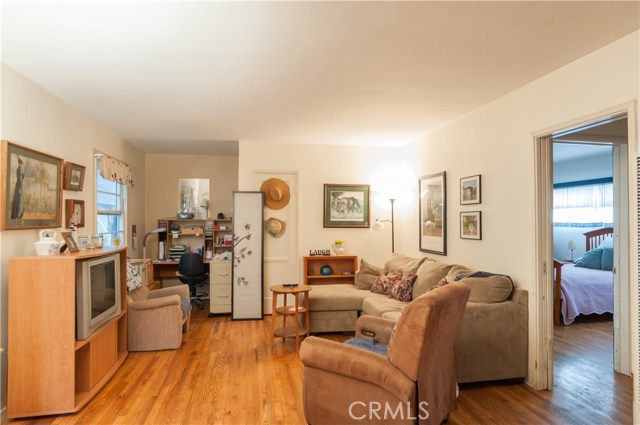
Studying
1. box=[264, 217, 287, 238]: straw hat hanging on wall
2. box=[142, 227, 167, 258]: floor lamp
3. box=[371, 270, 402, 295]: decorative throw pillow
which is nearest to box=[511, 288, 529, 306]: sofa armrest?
box=[371, 270, 402, 295]: decorative throw pillow

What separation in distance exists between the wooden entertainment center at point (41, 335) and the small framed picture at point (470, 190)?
349 centimetres

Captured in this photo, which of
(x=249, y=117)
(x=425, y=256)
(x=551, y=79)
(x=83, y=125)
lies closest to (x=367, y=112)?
(x=249, y=117)

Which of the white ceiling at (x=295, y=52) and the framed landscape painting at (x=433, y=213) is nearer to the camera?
the white ceiling at (x=295, y=52)

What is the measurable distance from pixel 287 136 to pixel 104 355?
3180 mm

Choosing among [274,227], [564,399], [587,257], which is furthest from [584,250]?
[274,227]

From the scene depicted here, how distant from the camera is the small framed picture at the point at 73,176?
3441 millimetres

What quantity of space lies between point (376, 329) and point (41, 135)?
3.15 meters

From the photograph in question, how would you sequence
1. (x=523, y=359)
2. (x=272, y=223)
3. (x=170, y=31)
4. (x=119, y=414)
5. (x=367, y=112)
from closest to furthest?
(x=170, y=31)
(x=119, y=414)
(x=523, y=359)
(x=367, y=112)
(x=272, y=223)

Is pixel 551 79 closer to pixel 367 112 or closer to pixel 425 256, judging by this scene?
pixel 367 112

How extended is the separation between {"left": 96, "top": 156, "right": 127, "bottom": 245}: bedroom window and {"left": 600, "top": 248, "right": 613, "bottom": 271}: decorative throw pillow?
6.89 metres

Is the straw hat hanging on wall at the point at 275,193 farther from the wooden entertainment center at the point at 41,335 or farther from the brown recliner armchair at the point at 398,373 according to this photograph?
the brown recliner armchair at the point at 398,373

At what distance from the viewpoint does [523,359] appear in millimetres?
3027

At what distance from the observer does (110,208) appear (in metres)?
5.02

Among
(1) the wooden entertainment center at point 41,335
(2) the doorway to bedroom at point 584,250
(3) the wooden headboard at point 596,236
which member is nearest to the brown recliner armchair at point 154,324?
(1) the wooden entertainment center at point 41,335
